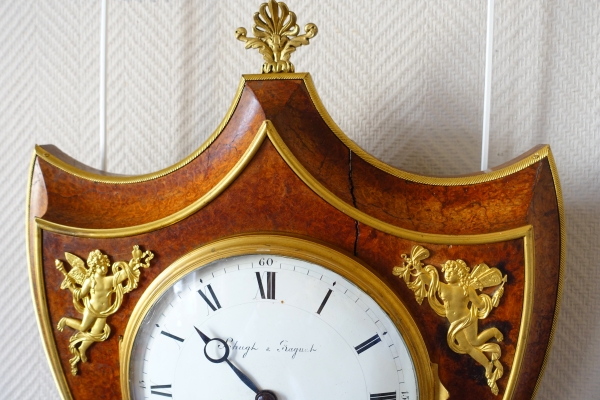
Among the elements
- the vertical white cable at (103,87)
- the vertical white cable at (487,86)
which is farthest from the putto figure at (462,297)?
the vertical white cable at (103,87)

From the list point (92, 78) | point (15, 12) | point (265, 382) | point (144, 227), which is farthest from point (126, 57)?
point (265, 382)

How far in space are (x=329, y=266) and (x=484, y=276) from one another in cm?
14

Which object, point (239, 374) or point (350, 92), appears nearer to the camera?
point (239, 374)

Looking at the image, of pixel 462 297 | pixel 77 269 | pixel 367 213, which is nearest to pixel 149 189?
pixel 77 269

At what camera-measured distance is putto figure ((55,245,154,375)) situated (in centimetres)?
57

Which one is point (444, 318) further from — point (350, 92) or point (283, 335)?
point (350, 92)

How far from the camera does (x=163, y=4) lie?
718 mm

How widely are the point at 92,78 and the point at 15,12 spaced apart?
129 mm

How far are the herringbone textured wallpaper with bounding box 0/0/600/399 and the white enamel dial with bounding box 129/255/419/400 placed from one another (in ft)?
0.71

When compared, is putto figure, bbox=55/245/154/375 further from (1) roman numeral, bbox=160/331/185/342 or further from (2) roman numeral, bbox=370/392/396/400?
(2) roman numeral, bbox=370/392/396/400

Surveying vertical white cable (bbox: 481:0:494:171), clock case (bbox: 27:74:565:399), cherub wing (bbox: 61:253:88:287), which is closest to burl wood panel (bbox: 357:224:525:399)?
clock case (bbox: 27:74:565:399)

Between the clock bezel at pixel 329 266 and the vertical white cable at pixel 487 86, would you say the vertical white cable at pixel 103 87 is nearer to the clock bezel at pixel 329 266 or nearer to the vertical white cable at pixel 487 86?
the clock bezel at pixel 329 266

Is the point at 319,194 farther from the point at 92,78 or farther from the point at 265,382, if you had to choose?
the point at 92,78

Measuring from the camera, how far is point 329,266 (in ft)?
1.75
